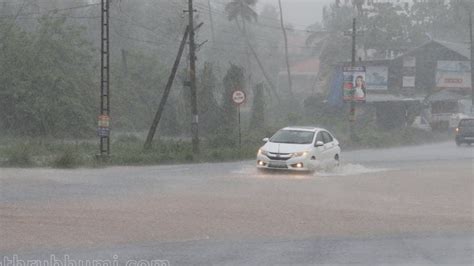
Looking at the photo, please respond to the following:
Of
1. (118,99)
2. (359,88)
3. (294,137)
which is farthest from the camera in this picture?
(118,99)

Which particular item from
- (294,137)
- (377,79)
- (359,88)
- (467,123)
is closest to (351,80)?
(359,88)

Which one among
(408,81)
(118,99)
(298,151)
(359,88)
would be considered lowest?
(298,151)

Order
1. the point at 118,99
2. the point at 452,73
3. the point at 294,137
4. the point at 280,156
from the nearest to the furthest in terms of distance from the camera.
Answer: the point at 280,156 < the point at 294,137 < the point at 118,99 < the point at 452,73

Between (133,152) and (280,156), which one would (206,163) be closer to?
(133,152)

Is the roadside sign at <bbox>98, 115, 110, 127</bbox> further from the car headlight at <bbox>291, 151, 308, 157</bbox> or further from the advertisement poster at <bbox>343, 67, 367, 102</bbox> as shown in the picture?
the advertisement poster at <bbox>343, 67, 367, 102</bbox>

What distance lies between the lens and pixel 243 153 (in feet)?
106

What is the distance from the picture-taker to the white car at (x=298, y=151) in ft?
71.8

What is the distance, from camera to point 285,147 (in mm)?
22297

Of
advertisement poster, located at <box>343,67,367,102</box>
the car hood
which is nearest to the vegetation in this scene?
advertisement poster, located at <box>343,67,367,102</box>

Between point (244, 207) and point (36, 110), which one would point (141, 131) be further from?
point (244, 207)

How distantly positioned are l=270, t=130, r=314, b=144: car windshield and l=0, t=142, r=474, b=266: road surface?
58.4 inches

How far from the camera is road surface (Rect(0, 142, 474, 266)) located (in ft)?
32.1

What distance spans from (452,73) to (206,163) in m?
46.7

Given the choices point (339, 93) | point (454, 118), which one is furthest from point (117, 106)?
point (454, 118)
